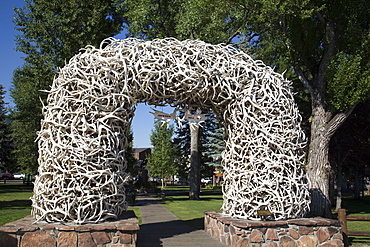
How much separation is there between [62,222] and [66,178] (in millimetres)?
793

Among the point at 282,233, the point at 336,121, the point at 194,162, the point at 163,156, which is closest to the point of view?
the point at 282,233

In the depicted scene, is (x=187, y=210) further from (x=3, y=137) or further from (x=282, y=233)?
(x=3, y=137)

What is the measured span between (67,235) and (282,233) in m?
4.04

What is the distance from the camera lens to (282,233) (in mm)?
6660

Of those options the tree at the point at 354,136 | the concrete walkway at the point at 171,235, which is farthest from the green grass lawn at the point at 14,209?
the tree at the point at 354,136

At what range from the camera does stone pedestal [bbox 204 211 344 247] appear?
6.47 m

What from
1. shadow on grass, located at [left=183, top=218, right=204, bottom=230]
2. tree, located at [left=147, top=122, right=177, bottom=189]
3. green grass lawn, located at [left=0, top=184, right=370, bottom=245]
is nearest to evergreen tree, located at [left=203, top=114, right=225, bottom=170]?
tree, located at [left=147, top=122, right=177, bottom=189]

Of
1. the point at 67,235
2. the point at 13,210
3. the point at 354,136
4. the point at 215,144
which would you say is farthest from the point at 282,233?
the point at 215,144

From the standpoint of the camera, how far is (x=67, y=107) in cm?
641

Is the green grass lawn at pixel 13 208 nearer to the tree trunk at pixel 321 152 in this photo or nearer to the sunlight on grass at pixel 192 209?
the sunlight on grass at pixel 192 209

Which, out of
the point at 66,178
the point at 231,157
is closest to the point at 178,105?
the point at 231,157

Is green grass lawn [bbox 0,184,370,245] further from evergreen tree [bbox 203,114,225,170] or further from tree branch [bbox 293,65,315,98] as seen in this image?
evergreen tree [bbox 203,114,225,170]

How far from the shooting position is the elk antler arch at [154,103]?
6.14m

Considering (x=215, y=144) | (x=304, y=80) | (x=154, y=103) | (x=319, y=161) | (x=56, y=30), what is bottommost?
(x=319, y=161)
